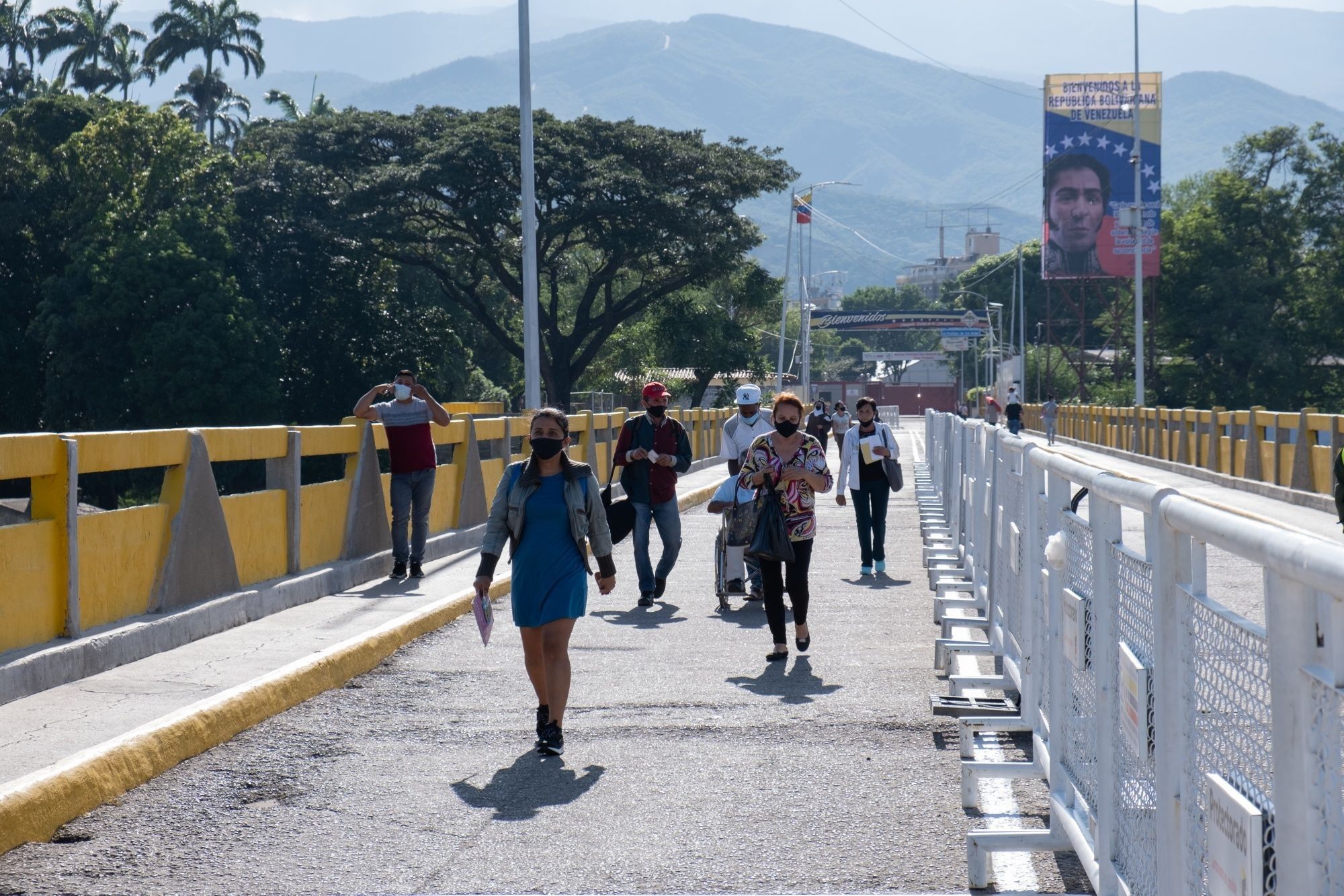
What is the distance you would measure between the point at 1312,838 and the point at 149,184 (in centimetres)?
4876

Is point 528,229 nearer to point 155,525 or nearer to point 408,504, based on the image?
point 408,504

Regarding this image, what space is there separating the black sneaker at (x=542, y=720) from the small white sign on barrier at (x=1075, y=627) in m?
2.72

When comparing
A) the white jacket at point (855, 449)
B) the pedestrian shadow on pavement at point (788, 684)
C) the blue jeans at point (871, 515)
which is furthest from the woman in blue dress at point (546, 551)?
the blue jeans at point (871, 515)

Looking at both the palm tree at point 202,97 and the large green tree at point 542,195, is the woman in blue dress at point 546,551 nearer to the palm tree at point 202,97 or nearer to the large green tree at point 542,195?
the large green tree at point 542,195

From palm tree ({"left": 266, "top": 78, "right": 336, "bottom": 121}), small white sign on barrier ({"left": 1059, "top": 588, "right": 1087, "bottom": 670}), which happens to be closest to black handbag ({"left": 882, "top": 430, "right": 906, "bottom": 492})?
small white sign on barrier ({"left": 1059, "top": 588, "right": 1087, "bottom": 670})

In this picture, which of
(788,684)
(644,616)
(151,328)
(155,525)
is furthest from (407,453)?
(151,328)

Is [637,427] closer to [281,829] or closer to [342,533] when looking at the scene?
[342,533]

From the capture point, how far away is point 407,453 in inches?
507

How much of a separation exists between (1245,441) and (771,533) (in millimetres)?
21860

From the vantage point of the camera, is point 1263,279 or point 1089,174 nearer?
point 1263,279

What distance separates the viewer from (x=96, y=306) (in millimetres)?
42844

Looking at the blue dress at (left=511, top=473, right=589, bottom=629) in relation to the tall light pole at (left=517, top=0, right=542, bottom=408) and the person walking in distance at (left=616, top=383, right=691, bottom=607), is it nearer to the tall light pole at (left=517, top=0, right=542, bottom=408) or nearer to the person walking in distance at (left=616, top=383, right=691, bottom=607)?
the person walking in distance at (left=616, top=383, right=691, bottom=607)

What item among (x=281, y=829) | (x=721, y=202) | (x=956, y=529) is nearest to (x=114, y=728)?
(x=281, y=829)

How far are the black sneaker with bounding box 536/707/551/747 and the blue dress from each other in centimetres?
38
